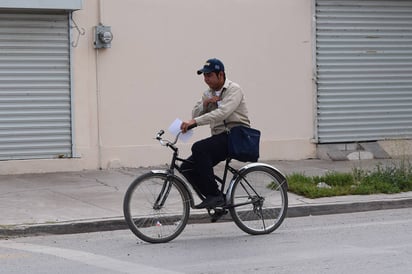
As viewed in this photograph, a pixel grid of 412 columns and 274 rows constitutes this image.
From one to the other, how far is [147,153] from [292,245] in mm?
5964

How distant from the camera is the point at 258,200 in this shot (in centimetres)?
918

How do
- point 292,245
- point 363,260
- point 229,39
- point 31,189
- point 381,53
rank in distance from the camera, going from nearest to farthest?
point 363,260 < point 292,245 < point 31,189 < point 229,39 < point 381,53

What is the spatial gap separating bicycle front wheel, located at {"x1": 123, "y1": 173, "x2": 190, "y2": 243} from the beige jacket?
783mm

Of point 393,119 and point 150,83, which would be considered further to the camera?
point 393,119

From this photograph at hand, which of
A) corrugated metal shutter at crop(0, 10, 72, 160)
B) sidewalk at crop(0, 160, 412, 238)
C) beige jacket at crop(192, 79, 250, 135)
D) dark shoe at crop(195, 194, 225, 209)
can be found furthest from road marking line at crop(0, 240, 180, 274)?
corrugated metal shutter at crop(0, 10, 72, 160)

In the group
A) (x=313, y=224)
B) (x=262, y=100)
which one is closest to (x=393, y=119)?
(x=262, y=100)

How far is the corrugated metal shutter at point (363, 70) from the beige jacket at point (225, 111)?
259 inches

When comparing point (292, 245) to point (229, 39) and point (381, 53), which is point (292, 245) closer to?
point (229, 39)

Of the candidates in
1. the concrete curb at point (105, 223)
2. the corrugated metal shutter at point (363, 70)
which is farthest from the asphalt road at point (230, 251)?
the corrugated metal shutter at point (363, 70)

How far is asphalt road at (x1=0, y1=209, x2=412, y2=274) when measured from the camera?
7461 millimetres

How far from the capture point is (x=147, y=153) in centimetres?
1412

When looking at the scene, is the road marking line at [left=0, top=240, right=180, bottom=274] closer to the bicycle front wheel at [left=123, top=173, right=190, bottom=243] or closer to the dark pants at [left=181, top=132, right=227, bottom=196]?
the bicycle front wheel at [left=123, top=173, right=190, bottom=243]

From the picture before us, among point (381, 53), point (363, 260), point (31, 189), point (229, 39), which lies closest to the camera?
point (363, 260)

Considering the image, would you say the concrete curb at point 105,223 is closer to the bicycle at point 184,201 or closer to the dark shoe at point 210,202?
the bicycle at point 184,201
